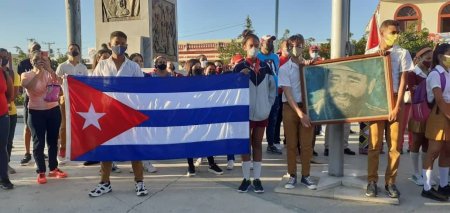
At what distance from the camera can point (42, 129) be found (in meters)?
5.31

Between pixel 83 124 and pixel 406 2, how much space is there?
99.0ft

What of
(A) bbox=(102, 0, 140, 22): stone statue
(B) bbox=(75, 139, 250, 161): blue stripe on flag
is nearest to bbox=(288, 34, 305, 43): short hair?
(B) bbox=(75, 139, 250, 161): blue stripe on flag

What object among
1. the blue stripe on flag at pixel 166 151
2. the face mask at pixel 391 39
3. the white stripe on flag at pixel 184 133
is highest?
the face mask at pixel 391 39

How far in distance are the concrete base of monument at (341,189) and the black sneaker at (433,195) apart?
1.49 ft

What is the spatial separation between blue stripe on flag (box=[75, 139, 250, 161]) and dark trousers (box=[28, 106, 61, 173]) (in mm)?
1003

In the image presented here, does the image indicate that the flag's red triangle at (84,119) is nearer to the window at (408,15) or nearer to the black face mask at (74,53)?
the black face mask at (74,53)

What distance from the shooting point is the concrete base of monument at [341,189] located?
4379 mm

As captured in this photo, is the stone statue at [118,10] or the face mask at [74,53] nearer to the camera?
the face mask at [74,53]

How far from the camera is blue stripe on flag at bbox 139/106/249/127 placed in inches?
190

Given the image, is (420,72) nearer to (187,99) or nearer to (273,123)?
(273,123)

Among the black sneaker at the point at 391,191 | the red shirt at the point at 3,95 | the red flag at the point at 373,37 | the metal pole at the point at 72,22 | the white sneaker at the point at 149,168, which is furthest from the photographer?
the metal pole at the point at 72,22

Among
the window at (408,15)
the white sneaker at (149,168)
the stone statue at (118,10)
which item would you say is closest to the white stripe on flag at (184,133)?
the white sneaker at (149,168)

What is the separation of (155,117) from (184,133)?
0.41 metres

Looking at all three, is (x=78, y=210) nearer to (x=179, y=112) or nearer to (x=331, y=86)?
(x=179, y=112)
